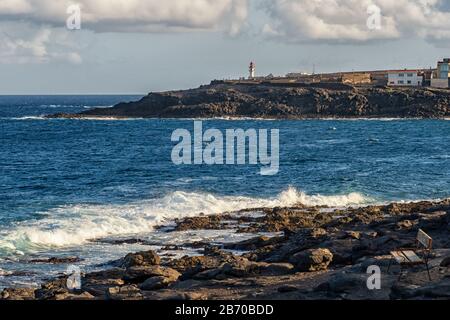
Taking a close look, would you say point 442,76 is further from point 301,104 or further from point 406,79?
point 301,104

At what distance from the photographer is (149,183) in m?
51.9

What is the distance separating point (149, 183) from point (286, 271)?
31.5m

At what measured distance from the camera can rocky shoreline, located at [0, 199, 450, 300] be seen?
17.4 meters

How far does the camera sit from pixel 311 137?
97.2m

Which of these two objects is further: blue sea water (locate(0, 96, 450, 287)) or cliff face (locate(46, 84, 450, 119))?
cliff face (locate(46, 84, 450, 119))

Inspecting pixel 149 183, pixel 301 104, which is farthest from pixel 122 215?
pixel 301 104

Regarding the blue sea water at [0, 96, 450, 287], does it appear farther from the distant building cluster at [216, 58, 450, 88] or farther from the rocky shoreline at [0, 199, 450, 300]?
the distant building cluster at [216, 58, 450, 88]

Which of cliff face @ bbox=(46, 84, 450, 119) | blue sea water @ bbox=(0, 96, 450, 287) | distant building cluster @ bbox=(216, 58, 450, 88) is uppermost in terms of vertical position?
distant building cluster @ bbox=(216, 58, 450, 88)

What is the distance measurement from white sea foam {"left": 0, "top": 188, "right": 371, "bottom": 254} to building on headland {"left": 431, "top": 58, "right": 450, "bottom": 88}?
121m

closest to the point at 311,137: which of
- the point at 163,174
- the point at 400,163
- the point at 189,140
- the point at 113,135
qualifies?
the point at 189,140

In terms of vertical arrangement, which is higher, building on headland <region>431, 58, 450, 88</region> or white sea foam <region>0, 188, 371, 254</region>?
building on headland <region>431, 58, 450, 88</region>

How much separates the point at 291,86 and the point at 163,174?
10690cm

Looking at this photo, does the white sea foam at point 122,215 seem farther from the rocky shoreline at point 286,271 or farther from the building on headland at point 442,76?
the building on headland at point 442,76

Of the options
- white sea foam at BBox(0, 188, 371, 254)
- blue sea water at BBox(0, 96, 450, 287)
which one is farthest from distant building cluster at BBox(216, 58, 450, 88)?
white sea foam at BBox(0, 188, 371, 254)
